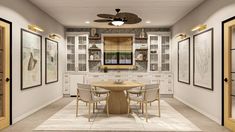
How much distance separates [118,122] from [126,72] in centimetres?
449

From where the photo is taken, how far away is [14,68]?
15.5 feet

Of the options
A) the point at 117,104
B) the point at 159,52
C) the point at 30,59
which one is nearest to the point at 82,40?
the point at 159,52

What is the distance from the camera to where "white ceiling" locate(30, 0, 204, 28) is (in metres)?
5.50

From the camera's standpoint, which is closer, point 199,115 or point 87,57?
point 199,115

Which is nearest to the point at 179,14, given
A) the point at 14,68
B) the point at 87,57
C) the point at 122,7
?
the point at 122,7

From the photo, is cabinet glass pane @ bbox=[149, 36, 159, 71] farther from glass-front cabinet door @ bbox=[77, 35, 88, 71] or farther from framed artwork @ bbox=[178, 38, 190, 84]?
glass-front cabinet door @ bbox=[77, 35, 88, 71]

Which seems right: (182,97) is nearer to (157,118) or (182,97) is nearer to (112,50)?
(157,118)

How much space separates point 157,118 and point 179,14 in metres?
3.32

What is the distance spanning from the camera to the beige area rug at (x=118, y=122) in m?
4.33

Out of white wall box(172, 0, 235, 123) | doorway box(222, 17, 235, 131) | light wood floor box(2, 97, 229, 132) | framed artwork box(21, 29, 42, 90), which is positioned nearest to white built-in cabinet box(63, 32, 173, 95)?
white wall box(172, 0, 235, 123)

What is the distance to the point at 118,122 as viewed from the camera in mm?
4770

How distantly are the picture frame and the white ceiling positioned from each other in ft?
2.88

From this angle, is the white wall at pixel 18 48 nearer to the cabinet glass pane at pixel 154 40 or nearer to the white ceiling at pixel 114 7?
the white ceiling at pixel 114 7

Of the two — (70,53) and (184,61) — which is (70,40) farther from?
(184,61)
